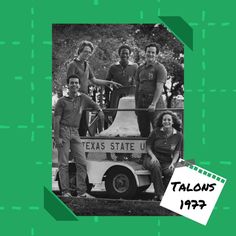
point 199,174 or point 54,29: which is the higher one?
point 54,29

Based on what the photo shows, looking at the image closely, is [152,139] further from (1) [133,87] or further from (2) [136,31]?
(2) [136,31]

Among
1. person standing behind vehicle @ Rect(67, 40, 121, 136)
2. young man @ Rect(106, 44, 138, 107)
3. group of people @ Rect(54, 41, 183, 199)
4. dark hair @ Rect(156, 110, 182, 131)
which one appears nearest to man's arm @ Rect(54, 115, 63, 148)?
group of people @ Rect(54, 41, 183, 199)

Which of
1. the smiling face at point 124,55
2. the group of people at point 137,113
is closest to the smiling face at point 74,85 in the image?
the group of people at point 137,113

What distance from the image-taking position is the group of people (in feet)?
14.0

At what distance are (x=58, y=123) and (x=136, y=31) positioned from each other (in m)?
0.74

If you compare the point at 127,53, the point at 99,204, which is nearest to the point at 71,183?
the point at 99,204

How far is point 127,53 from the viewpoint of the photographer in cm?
429

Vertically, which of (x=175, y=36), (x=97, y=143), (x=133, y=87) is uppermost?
(x=175, y=36)

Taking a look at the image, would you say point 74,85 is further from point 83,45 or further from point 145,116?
point 145,116

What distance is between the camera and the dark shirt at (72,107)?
14.1 feet

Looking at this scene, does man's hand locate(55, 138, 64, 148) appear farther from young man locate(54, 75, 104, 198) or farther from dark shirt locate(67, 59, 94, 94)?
dark shirt locate(67, 59, 94, 94)

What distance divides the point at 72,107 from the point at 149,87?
49 centimetres

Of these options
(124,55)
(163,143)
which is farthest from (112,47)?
(163,143)

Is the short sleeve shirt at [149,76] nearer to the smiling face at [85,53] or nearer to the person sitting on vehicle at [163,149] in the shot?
the person sitting on vehicle at [163,149]
